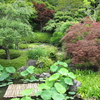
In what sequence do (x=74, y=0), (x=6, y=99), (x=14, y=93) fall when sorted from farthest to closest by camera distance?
1. (x=74, y=0)
2. (x=14, y=93)
3. (x=6, y=99)

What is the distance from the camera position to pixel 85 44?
579 cm

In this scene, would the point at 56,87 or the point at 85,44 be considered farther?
the point at 85,44

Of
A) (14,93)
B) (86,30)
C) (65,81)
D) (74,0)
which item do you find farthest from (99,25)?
(74,0)

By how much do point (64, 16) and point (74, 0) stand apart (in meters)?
3.32

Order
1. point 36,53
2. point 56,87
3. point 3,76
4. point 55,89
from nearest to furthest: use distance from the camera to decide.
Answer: point 56,87
point 55,89
point 3,76
point 36,53

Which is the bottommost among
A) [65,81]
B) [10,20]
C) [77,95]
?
[77,95]

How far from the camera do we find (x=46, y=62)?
741 centimetres

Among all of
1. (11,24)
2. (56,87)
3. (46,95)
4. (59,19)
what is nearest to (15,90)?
(46,95)

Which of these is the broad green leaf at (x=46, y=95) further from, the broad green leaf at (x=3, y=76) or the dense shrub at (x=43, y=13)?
the dense shrub at (x=43, y=13)

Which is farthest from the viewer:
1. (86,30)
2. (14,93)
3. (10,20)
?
(10,20)

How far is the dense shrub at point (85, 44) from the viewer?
18.6 feet

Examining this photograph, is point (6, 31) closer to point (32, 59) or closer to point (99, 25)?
A: point (32, 59)

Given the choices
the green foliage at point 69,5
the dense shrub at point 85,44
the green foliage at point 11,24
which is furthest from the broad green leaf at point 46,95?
the green foliage at point 69,5

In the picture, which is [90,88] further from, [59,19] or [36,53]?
[59,19]
